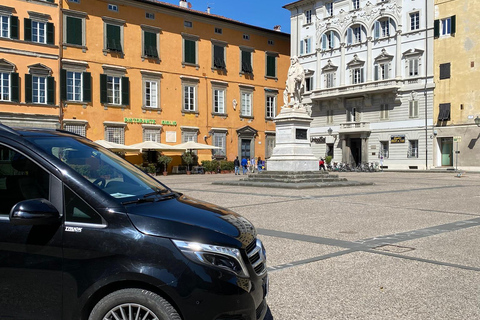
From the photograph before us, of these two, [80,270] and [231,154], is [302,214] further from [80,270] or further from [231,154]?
[231,154]

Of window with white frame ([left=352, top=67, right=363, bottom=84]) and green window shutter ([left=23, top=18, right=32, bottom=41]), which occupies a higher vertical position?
green window shutter ([left=23, top=18, right=32, bottom=41])

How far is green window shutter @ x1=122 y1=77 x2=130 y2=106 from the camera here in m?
36.7

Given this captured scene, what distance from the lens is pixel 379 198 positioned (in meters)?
15.4

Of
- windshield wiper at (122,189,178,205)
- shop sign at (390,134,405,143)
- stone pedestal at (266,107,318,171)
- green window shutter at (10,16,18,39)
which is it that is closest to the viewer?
windshield wiper at (122,189,178,205)

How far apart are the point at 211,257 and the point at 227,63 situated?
4073 cm

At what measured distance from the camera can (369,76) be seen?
149ft

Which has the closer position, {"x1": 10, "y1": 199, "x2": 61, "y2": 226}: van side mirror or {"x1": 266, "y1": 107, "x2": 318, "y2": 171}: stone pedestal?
{"x1": 10, "y1": 199, "x2": 61, "y2": 226}: van side mirror

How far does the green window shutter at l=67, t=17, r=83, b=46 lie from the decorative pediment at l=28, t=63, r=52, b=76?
280 cm

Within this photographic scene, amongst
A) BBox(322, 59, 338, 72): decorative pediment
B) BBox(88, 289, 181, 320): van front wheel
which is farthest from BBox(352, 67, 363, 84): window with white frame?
BBox(88, 289, 181, 320): van front wheel

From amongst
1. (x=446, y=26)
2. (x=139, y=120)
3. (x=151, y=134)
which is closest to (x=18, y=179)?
(x=139, y=120)

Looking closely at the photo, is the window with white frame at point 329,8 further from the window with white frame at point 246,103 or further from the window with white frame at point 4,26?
the window with white frame at point 4,26

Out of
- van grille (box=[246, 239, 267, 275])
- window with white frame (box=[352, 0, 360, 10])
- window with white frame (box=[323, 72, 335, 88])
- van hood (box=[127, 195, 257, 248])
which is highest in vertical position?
window with white frame (box=[352, 0, 360, 10])

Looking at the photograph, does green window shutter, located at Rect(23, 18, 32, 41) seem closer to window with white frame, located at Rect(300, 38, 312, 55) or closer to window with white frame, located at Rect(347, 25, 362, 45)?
window with white frame, located at Rect(300, 38, 312, 55)

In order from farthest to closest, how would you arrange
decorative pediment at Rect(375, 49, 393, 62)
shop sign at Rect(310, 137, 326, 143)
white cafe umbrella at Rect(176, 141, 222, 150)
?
shop sign at Rect(310, 137, 326, 143), decorative pediment at Rect(375, 49, 393, 62), white cafe umbrella at Rect(176, 141, 222, 150)
